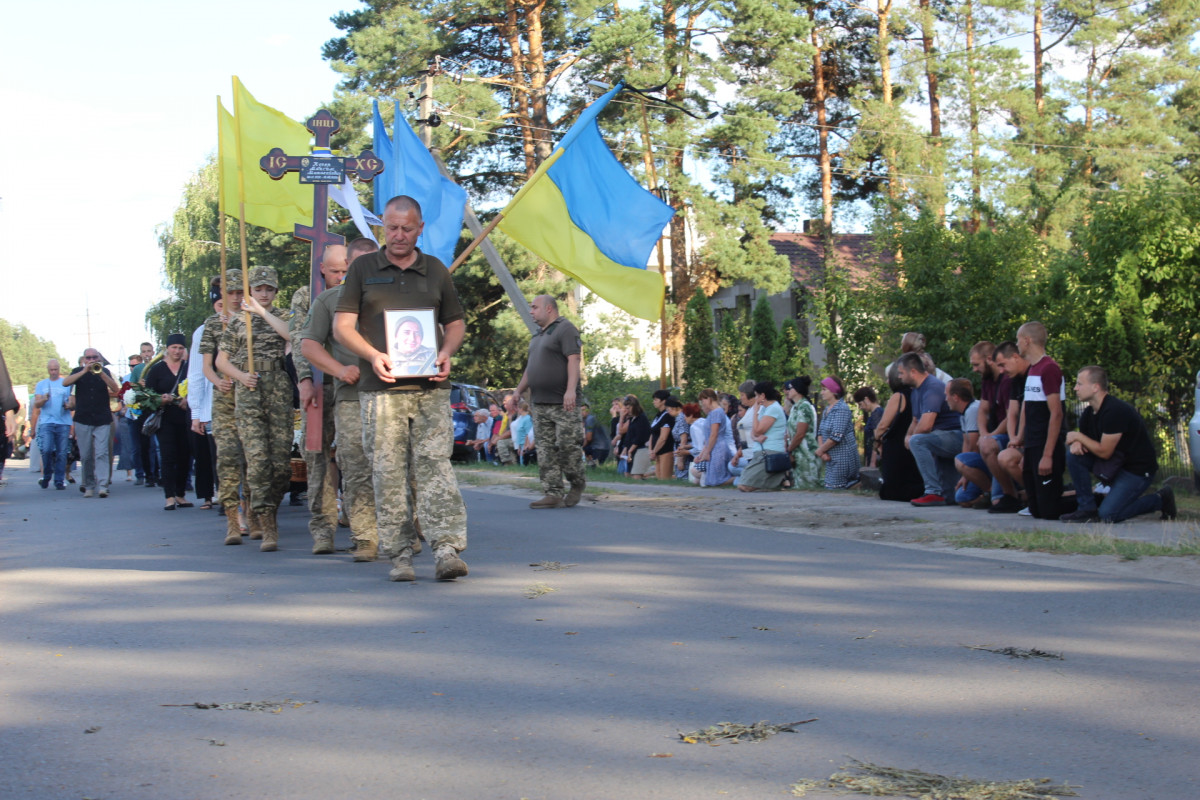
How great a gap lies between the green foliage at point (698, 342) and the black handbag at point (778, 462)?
2320cm

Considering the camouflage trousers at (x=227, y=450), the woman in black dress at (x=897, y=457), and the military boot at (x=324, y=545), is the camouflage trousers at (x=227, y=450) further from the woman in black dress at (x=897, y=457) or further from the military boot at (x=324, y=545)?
the woman in black dress at (x=897, y=457)

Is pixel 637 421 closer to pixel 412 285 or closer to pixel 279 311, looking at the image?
pixel 279 311

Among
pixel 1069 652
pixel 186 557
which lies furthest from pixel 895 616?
pixel 186 557

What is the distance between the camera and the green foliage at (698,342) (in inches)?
1547

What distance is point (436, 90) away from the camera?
119ft

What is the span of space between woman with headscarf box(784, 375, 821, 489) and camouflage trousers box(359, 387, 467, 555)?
8734 mm

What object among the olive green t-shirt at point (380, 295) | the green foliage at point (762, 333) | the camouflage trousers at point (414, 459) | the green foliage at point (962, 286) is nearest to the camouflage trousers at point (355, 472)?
the camouflage trousers at point (414, 459)

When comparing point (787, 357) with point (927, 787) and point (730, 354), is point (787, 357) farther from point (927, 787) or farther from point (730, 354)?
point (927, 787)

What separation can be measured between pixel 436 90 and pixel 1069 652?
33.0 m

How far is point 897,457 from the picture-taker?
1300 centimetres

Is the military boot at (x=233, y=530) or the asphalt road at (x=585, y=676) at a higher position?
the military boot at (x=233, y=530)

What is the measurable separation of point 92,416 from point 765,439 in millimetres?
9554

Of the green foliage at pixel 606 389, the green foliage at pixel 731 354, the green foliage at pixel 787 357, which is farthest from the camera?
the green foliage at pixel 787 357

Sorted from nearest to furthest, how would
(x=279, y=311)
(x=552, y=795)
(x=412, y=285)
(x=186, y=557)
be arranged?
(x=552, y=795) < (x=412, y=285) < (x=186, y=557) < (x=279, y=311)
